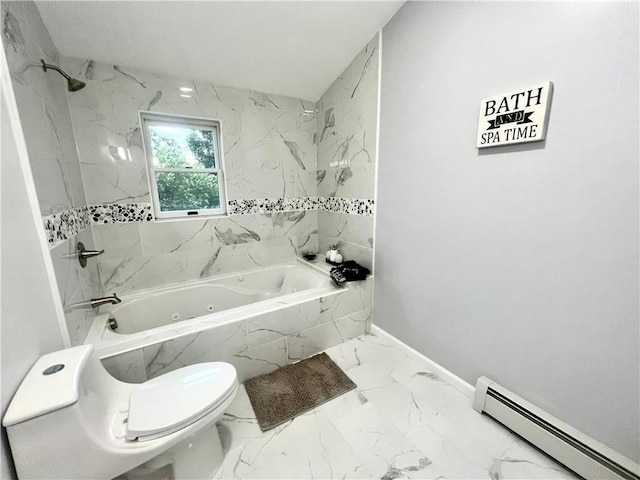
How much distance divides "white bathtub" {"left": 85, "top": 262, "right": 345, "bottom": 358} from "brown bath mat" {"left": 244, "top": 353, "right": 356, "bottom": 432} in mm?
468

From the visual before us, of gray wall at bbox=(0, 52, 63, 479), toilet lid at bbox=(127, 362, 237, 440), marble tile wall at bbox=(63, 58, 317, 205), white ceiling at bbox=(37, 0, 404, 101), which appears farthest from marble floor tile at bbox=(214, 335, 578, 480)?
white ceiling at bbox=(37, 0, 404, 101)

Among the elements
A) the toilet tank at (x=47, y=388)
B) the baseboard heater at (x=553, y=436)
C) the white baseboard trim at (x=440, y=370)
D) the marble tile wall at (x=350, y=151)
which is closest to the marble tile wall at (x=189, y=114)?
the marble tile wall at (x=350, y=151)

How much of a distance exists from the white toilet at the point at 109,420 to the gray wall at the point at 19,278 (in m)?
0.06

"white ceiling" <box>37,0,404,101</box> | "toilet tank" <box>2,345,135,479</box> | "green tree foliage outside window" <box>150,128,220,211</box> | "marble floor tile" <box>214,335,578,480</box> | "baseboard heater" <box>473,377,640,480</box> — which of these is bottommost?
"marble floor tile" <box>214,335,578,480</box>

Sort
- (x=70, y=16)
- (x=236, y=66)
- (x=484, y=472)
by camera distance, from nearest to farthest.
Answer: (x=484, y=472) < (x=70, y=16) < (x=236, y=66)

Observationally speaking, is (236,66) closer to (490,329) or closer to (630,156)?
(630,156)

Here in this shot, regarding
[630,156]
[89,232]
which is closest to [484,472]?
[630,156]

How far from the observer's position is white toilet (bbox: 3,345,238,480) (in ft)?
2.53

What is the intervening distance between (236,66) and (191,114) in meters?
0.54

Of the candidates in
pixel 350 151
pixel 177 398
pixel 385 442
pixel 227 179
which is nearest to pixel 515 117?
pixel 350 151

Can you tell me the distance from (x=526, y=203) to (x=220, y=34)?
217 centimetres

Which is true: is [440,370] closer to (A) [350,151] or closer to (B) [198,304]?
(A) [350,151]

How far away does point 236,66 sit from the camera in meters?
2.01

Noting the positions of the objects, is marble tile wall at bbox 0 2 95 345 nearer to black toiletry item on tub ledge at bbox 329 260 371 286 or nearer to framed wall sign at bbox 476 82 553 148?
black toiletry item on tub ledge at bbox 329 260 371 286
